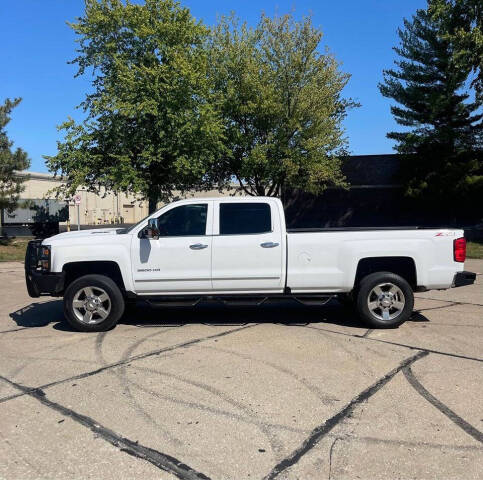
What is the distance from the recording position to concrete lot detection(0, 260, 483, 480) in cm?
318

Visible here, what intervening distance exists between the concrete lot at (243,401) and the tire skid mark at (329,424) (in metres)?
0.01

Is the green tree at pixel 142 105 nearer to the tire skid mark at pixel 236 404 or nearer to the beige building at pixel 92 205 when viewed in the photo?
the tire skid mark at pixel 236 404

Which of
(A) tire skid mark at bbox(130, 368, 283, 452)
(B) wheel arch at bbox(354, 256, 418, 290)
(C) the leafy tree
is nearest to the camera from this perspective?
(A) tire skid mark at bbox(130, 368, 283, 452)

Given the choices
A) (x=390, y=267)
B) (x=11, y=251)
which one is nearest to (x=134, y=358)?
(x=390, y=267)

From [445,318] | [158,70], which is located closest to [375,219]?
[158,70]

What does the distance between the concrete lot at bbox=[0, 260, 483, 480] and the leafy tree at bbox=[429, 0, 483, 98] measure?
739 inches

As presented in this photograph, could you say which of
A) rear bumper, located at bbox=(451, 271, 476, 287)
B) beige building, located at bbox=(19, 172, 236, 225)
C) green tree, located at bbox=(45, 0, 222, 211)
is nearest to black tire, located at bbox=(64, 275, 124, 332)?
rear bumper, located at bbox=(451, 271, 476, 287)

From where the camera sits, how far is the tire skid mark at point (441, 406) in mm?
3561

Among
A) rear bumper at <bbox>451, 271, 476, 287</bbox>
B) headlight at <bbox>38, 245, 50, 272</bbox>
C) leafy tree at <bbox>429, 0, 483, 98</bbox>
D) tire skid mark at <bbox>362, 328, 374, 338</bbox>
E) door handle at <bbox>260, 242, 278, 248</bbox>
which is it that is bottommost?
tire skid mark at <bbox>362, 328, 374, 338</bbox>

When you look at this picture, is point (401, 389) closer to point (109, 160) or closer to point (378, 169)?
point (109, 160)

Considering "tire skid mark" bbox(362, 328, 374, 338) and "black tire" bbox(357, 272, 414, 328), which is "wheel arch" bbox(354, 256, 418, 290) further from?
"tire skid mark" bbox(362, 328, 374, 338)

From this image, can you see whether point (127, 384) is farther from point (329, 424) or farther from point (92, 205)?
point (92, 205)

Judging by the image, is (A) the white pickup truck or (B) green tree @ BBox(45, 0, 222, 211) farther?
(B) green tree @ BBox(45, 0, 222, 211)

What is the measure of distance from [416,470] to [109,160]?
19666 millimetres
